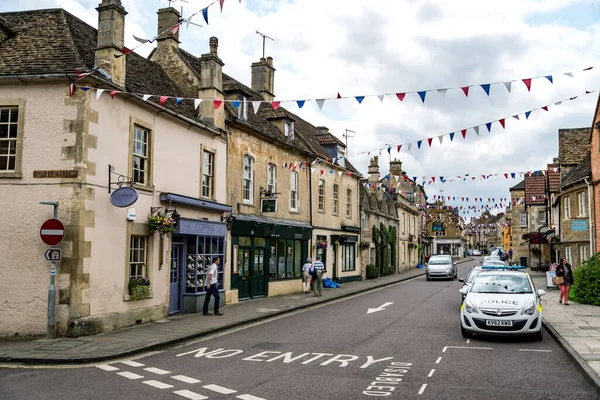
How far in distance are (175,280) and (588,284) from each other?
15532 mm

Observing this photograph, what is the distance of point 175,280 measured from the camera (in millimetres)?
16672

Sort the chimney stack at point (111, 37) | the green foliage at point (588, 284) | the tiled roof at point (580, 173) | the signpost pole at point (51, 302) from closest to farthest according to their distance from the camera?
the signpost pole at point (51, 302) → the chimney stack at point (111, 37) → the green foliage at point (588, 284) → the tiled roof at point (580, 173)

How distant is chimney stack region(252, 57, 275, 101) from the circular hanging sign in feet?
56.6

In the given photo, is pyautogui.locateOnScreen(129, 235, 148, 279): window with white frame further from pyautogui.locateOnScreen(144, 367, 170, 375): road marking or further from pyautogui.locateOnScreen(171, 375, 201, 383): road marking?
pyautogui.locateOnScreen(171, 375, 201, 383): road marking

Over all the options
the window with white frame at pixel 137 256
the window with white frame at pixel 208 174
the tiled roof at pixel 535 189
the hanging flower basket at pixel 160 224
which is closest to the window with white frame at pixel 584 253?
the window with white frame at pixel 208 174

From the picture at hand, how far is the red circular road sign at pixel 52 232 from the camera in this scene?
11680 millimetres

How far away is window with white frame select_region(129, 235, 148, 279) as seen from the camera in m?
14.4

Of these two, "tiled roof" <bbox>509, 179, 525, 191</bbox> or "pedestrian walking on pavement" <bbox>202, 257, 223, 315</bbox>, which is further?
"tiled roof" <bbox>509, 179, 525, 191</bbox>

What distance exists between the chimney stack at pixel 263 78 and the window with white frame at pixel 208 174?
11263 millimetres

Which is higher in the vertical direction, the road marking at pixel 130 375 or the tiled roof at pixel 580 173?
the tiled roof at pixel 580 173

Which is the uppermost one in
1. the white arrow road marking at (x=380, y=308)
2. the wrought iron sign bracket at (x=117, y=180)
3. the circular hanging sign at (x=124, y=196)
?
the wrought iron sign bracket at (x=117, y=180)

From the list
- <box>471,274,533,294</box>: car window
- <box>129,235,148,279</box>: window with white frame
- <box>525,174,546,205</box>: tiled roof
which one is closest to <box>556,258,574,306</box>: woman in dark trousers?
<box>471,274,533,294</box>: car window

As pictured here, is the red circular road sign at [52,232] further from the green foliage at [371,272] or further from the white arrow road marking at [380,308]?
the green foliage at [371,272]

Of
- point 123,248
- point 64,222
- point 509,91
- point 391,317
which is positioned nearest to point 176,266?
point 123,248
